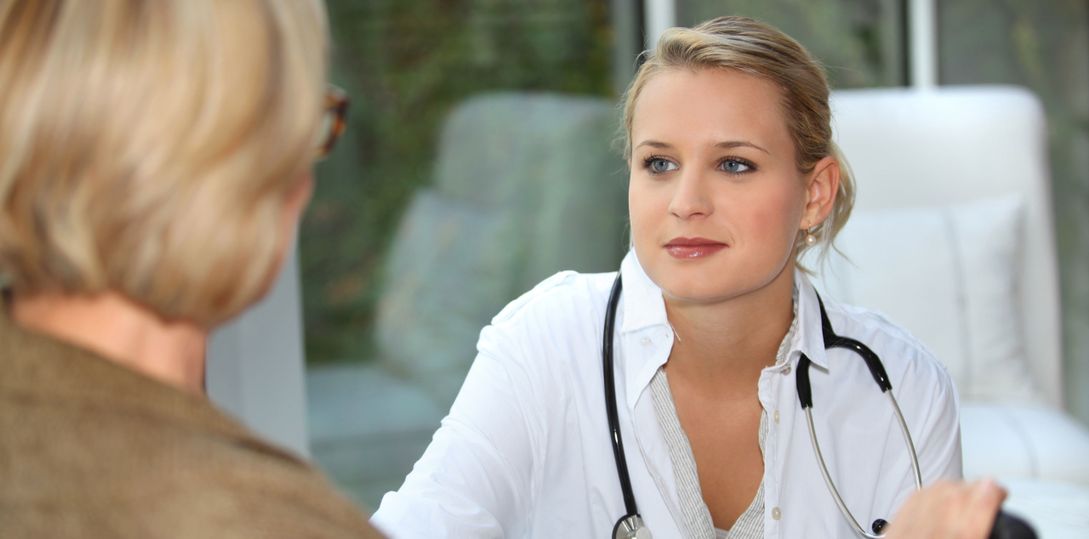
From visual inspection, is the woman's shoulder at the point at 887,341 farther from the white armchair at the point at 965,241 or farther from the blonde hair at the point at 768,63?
the white armchair at the point at 965,241

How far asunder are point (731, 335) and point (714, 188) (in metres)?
0.20

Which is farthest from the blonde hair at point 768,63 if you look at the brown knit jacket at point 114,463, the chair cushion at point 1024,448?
the brown knit jacket at point 114,463

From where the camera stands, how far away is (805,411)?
4.93 feet

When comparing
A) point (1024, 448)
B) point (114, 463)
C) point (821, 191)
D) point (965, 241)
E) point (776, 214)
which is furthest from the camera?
point (965, 241)

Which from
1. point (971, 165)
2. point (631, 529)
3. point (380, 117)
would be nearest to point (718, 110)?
point (631, 529)

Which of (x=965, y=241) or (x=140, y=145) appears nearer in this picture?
(x=140, y=145)

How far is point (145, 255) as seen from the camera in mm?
720

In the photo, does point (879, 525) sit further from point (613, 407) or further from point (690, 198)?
point (690, 198)

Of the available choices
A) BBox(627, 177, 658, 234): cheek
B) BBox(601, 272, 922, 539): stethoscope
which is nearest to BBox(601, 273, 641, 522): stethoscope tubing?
BBox(601, 272, 922, 539): stethoscope

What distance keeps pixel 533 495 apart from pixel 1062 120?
259 centimetres

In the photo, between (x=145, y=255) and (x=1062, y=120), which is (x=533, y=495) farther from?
(x=1062, y=120)

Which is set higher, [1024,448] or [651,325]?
[651,325]

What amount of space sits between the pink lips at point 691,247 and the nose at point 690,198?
3 cm

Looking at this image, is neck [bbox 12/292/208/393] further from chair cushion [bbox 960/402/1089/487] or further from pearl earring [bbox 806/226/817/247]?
chair cushion [bbox 960/402/1089/487]
